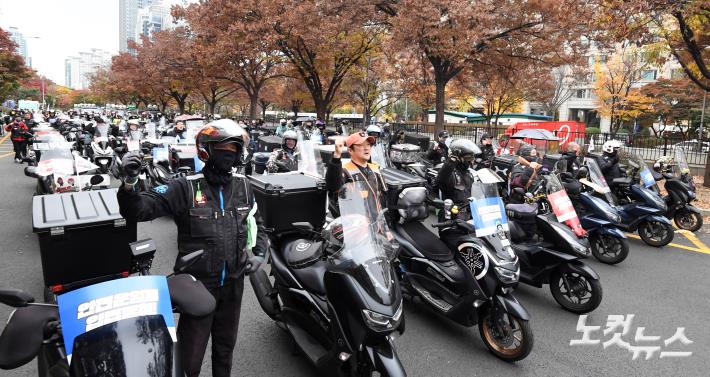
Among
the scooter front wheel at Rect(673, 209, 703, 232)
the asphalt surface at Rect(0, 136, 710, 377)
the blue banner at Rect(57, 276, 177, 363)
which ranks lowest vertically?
the asphalt surface at Rect(0, 136, 710, 377)

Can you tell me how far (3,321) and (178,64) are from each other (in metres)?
31.2

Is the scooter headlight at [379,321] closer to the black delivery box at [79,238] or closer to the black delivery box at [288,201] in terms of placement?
the black delivery box at [288,201]

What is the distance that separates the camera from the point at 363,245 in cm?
309

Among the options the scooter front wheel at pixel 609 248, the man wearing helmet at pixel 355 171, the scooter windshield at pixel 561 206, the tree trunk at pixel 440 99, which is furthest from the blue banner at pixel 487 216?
the tree trunk at pixel 440 99

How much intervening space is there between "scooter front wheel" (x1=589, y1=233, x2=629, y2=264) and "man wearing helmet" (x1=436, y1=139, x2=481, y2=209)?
8.23ft

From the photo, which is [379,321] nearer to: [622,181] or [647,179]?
[622,181]

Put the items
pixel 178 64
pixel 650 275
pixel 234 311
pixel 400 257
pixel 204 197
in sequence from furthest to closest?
pixel 178 64 < pixel 650 275 < pixel 400 257 < pixel 234 311 < pixel 204 197

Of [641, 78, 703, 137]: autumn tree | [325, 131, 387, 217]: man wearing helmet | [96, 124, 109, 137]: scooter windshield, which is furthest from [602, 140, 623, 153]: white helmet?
[641, 78, 703, 137]: autumn tree

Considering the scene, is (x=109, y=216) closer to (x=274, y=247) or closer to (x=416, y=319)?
(x=274, y=247)

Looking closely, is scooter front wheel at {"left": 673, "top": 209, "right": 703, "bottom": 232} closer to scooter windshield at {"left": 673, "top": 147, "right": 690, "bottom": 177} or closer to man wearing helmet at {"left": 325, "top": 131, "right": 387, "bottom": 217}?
scooter windshield at {"left": 673, "top": 147, "right": 690, "bottom": 177}

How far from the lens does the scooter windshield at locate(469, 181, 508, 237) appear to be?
428 centimetres

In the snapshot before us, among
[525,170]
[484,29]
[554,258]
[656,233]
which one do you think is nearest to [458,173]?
[554,258]

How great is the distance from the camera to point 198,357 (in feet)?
9.54

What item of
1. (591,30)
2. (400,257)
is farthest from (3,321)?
(591,30)
